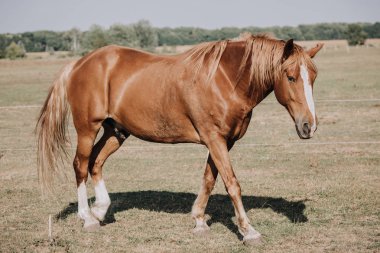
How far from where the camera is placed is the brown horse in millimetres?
5133

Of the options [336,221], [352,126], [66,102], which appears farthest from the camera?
[352,126]

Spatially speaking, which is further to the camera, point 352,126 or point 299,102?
point 352,126

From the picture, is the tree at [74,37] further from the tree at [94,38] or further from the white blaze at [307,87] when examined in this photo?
the white blaze at [307,87]

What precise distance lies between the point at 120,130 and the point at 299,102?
2.68 metres

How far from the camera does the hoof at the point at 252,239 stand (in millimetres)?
5312

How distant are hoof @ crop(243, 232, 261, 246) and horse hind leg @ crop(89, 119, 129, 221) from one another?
199 cm

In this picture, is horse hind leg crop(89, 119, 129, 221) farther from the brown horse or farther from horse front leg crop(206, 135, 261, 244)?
horse front leg crop(206, 135, 261, 244)

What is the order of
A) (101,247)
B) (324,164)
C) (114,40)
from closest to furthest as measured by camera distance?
(101,247) → (324,164) → (114,40)

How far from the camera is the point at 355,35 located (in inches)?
3930

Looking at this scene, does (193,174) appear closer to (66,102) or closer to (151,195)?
(151,195)

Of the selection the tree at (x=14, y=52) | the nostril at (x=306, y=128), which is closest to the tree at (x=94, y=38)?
the tree at (x=14, y=52)

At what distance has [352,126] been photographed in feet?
46.9

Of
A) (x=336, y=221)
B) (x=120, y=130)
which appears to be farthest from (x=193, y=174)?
(x=336, y=221)

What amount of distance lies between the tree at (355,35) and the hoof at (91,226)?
9703 centimetres
